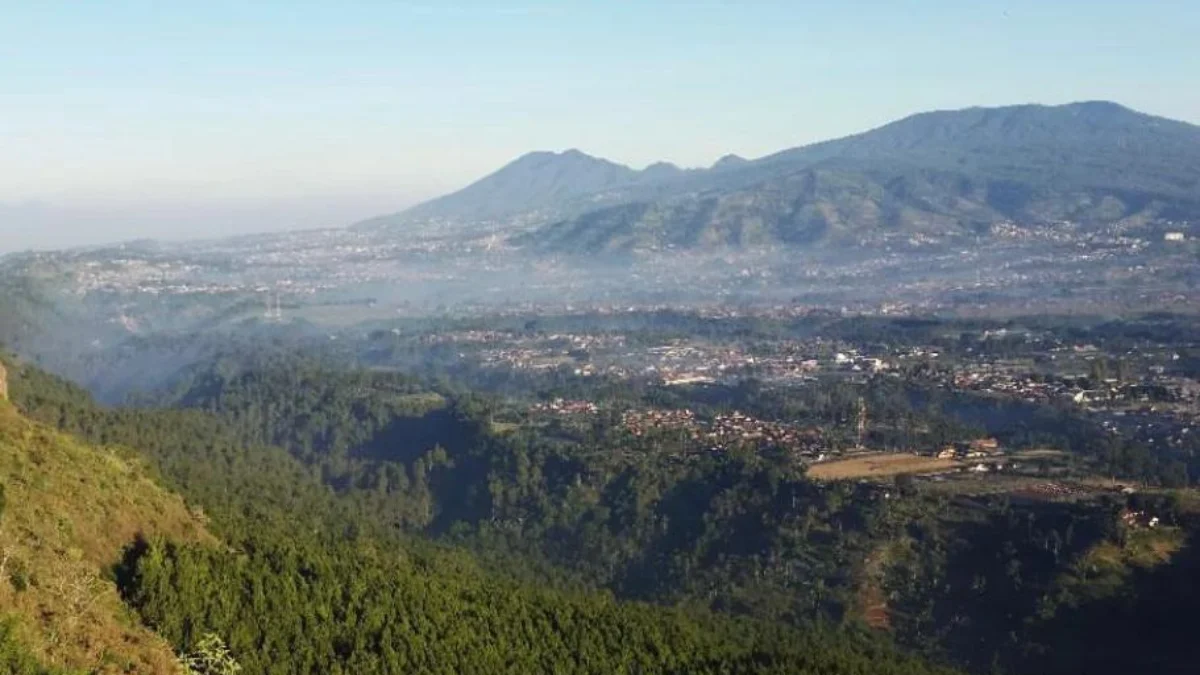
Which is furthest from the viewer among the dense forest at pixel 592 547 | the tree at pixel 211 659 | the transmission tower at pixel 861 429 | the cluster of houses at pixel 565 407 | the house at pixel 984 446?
the cluster of houses at pixel 565 407

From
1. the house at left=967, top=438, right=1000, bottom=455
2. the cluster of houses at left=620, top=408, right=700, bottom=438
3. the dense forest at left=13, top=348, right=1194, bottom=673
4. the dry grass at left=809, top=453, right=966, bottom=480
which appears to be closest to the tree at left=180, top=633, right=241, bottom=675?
the dense forest at left=13, top=348, right=1194, bottom=673

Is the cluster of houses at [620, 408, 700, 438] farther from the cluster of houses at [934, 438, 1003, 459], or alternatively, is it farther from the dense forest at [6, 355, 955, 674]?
the dense forest at [6, 355, 955, 674]

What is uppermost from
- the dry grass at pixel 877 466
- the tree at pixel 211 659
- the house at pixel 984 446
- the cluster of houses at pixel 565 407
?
the tree at pixel 211 659

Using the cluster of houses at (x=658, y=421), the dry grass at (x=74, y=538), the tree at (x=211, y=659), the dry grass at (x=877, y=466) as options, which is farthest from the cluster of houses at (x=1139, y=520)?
the tree at (x=211, y=659)

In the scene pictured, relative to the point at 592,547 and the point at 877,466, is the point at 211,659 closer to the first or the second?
the point at 592,547

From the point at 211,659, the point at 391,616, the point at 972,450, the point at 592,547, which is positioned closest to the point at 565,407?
the point at 592,547

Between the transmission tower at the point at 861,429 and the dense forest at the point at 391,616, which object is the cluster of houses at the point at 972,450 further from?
the dense forest at the point at 391,616

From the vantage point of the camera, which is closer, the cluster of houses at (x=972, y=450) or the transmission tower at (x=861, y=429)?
the cluster of houses at (x=972, y=450)
